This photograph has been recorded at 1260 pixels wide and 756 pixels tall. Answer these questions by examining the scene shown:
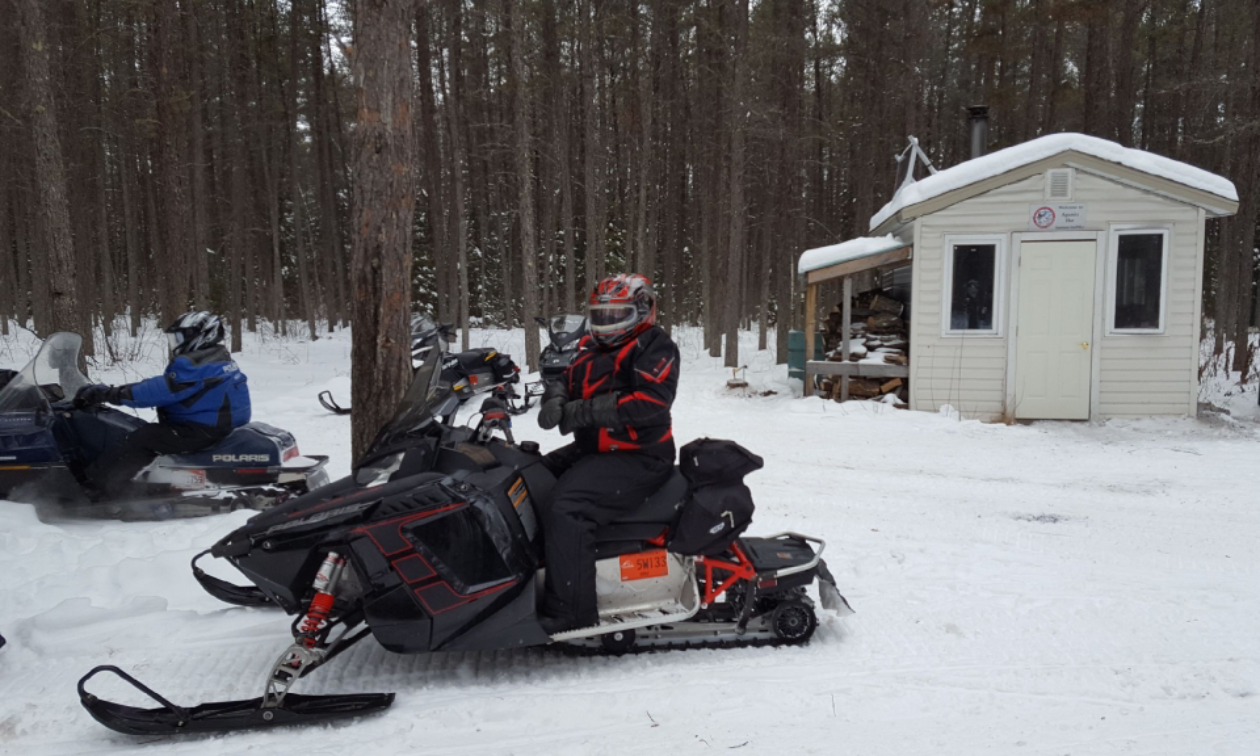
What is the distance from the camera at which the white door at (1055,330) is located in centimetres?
994

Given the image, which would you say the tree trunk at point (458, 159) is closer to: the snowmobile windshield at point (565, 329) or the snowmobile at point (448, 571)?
the snowmobile windshield at point (565, 329)

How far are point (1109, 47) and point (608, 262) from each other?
61.3 ft

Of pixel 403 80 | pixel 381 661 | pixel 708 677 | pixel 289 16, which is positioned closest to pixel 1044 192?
pixel 403 80

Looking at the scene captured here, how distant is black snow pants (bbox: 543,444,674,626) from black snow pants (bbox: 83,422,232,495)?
141 inches

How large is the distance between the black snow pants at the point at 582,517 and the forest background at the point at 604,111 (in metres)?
8.46

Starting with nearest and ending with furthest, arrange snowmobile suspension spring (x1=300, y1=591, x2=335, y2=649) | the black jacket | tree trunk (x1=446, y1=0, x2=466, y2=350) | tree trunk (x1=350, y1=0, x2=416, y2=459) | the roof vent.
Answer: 1. snowmobile suspension spring (x1=300, y1=591, x2=335, y2=649)
2. the black jacket
3. tree trunk (x1=350, y1=0, x2=416, y2=459)
4. the roof vent
5. tree trunk (x1=446, y1=0, x2=466, y2=350)

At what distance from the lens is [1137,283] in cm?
994

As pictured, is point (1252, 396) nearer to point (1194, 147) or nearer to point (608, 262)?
point (1194, 147)

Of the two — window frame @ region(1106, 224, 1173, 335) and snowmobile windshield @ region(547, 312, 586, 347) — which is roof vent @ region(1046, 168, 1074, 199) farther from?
snowmobile windshield @ region(547, 312, 586, 347)

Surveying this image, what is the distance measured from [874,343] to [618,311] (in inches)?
348

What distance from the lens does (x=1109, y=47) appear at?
59.7ft

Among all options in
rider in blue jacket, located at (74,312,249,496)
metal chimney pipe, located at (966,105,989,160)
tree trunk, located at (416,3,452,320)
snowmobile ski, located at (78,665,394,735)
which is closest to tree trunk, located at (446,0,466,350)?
tree trunk, located at (416,3,452,320)

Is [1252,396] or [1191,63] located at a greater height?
[1191,63]

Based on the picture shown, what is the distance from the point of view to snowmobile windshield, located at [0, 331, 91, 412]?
17.5 feet
